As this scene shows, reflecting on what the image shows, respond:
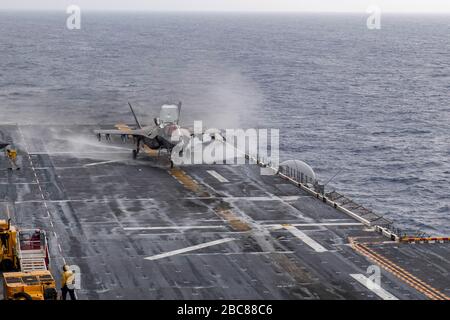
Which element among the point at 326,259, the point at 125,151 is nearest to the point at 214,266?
the point at 326,259

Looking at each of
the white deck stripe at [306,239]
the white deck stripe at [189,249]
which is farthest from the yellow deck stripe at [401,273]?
the white deck stripe at [189,249]

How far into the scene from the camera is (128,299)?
39656mm

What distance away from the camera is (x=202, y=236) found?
5097 cm

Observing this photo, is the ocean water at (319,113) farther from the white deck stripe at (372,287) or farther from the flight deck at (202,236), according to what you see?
the white deck stripe at (372,287)

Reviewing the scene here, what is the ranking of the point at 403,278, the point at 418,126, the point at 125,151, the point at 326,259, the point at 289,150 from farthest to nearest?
the point at 418,126 < the point at 289,150 < the point at 125,151 < the point at 326,259 < the point at 403,278

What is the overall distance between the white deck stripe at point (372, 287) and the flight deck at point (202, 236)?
10 cm

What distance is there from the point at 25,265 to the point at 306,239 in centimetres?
1810

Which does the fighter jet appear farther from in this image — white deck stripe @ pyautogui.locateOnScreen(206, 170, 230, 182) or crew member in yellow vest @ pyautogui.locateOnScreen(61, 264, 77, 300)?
crew member in yellow vest @ pyautogui.locateOnScreen(61, 264, 77, 300)

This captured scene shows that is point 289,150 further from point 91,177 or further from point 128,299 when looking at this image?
point 128,299

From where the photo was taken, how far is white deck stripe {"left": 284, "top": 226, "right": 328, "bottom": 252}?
49000 mm

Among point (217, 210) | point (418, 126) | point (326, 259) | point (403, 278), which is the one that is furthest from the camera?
point (418, 126)

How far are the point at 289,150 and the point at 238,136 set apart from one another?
781 centimetres
